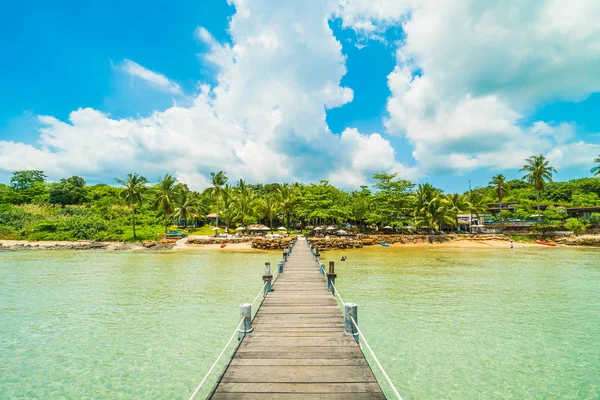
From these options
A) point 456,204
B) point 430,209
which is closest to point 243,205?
point 430,209

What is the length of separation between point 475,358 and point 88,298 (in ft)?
61.7

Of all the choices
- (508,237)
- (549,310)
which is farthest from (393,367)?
(508,237)

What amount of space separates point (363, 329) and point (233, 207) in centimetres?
5226

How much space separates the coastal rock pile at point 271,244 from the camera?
131 ft

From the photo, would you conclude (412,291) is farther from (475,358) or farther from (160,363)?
(160,363)

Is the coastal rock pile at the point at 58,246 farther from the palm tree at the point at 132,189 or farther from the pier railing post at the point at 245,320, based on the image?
the pier railing post at the point at 245,320

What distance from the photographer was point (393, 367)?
27.7 feet

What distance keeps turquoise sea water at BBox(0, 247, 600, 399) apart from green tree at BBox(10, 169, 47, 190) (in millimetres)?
83275

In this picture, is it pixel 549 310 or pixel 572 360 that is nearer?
pixel 572 360

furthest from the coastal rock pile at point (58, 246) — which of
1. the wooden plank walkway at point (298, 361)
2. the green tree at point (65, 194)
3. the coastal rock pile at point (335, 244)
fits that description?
the wooden plank walkway at point (298, 361)

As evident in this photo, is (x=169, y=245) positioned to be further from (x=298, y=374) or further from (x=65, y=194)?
(x=65, y=194)

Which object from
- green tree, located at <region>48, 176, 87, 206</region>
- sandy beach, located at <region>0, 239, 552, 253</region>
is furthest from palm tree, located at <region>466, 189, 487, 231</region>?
green tree, located at <region>48, 176, 87, 206</region>

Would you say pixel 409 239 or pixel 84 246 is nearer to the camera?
pixel 84 246

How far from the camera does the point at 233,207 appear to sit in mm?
60344
